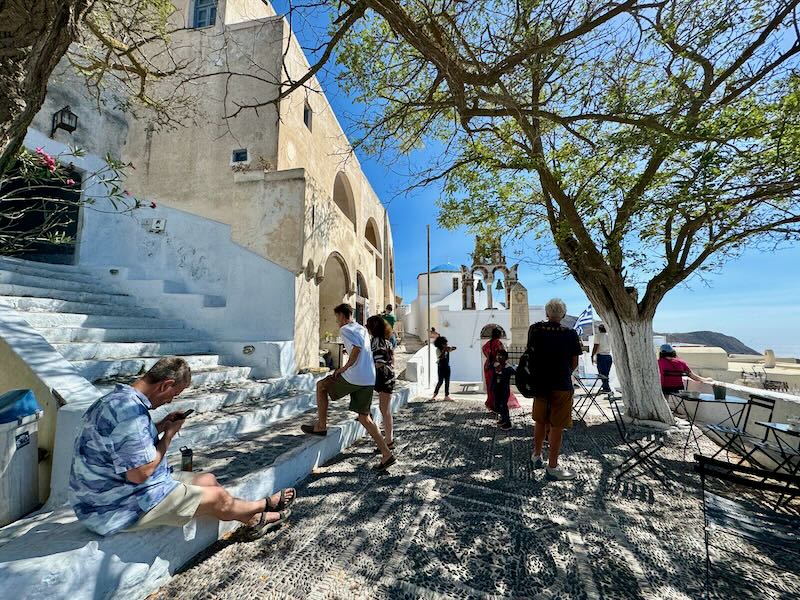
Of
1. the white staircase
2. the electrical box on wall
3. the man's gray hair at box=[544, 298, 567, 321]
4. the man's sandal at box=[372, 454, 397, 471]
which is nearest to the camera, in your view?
the white staircase

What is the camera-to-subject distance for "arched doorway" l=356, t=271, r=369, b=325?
43.2ft

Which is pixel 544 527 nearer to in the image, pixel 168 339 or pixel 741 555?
pixel 741 555

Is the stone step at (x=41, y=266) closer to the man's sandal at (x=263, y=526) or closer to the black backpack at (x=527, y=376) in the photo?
the man's sandal at (x=263, y=526)

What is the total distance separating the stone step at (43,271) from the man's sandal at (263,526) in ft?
18.5

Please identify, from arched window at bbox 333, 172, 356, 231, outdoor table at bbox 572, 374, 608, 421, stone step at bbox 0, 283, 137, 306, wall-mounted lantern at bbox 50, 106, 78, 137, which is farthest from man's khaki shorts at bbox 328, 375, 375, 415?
arched window at bbox 333, 172, 356, 231

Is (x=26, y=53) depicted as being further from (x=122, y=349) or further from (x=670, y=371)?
(x=670, y=371)

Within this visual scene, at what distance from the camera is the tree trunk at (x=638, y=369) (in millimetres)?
5820

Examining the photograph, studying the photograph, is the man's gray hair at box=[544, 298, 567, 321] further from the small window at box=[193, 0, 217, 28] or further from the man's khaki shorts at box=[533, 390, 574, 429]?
the small window at box=[193, 0, 217, 28]

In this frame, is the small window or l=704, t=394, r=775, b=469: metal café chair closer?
l=704, t=394, r=775, b=469: metal café chair

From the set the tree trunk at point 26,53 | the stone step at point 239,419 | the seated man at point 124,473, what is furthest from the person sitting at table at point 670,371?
the tree trunk at point 26,53

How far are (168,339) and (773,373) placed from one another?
27.6m

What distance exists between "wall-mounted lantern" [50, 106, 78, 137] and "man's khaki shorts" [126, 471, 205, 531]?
860cm

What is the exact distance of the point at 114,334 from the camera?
16.1 ft

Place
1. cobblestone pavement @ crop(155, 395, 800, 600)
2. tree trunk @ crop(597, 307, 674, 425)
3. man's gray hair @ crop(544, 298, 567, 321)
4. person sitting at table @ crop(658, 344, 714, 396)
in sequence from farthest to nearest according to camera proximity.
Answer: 1. person sitting at table @ crop(658, 344, 714, 396)
2. tree trunk @ crop(597, 307, 674, 425)
3. man's gray hair @ crop(544, 298, 567, 321)
4. cobblestone pavement @ crop(155, 395, 800, 600)
